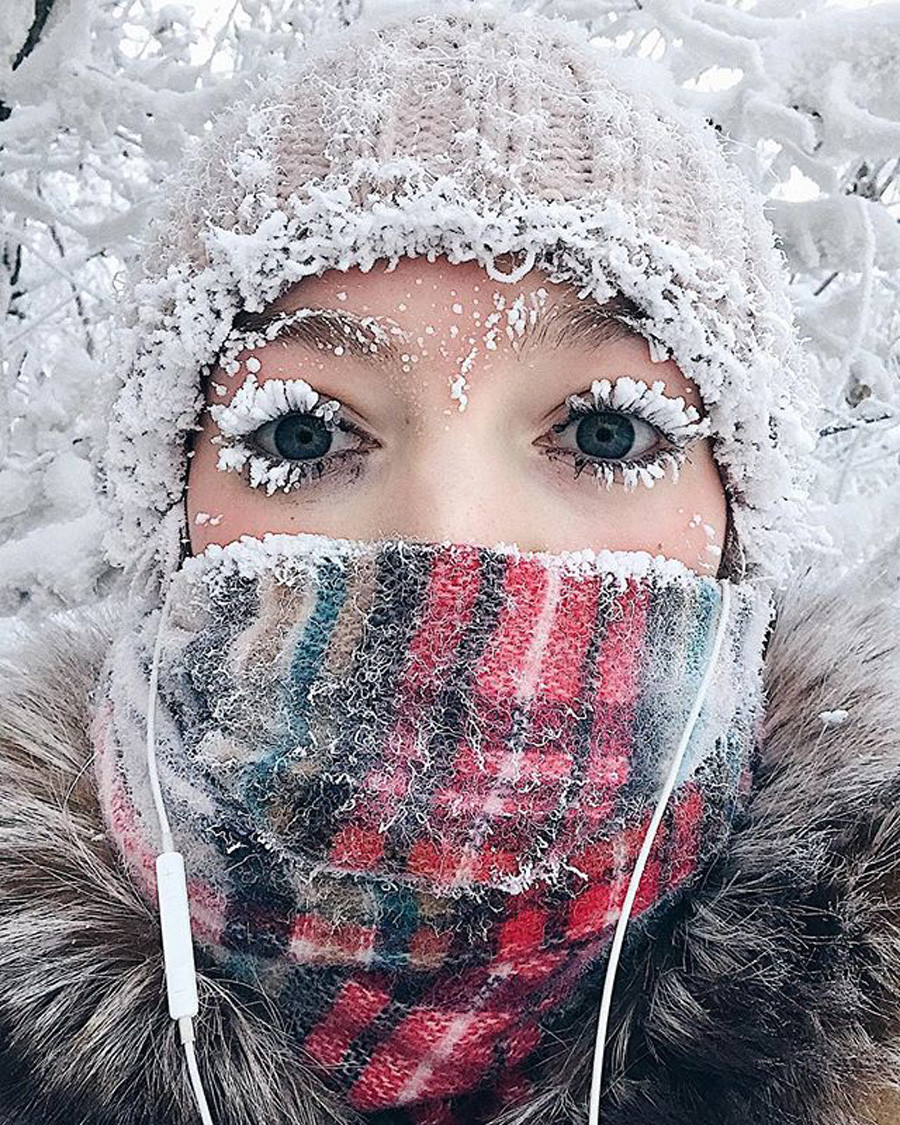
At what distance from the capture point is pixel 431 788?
87 cm

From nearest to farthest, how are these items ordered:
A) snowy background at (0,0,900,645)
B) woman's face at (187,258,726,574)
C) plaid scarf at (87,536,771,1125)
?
1. plaid scarf at (87,536,771,1125)
2. woman's face at (187,258,726,574)
3. snowy background at (0,0,900,645)

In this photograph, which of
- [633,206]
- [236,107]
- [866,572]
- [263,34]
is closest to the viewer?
[633,206]

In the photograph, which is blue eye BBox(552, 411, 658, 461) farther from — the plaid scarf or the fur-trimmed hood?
the fur-trimmed hood

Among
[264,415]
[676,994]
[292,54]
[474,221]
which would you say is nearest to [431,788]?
[676,994]

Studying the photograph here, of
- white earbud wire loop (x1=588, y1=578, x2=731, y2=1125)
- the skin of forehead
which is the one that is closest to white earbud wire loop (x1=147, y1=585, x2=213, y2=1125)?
white earbud wire loop (x1=588, y1=578, x2=731, y2=1125)

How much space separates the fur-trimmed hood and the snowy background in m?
0.65

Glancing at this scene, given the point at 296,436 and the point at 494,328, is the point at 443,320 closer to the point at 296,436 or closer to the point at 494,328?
the point at 494,328

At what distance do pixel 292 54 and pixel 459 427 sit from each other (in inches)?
32.4

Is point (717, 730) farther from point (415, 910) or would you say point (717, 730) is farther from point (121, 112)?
point (121, 112)

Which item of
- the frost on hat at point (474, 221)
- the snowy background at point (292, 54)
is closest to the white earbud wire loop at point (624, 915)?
the frost on hat at point (474, 221)

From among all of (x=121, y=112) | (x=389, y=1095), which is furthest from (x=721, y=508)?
(x=121, y=112)

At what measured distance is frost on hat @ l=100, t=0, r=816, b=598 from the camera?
1031mm

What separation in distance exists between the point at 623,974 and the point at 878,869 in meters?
0.25

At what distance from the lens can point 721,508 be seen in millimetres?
1125
